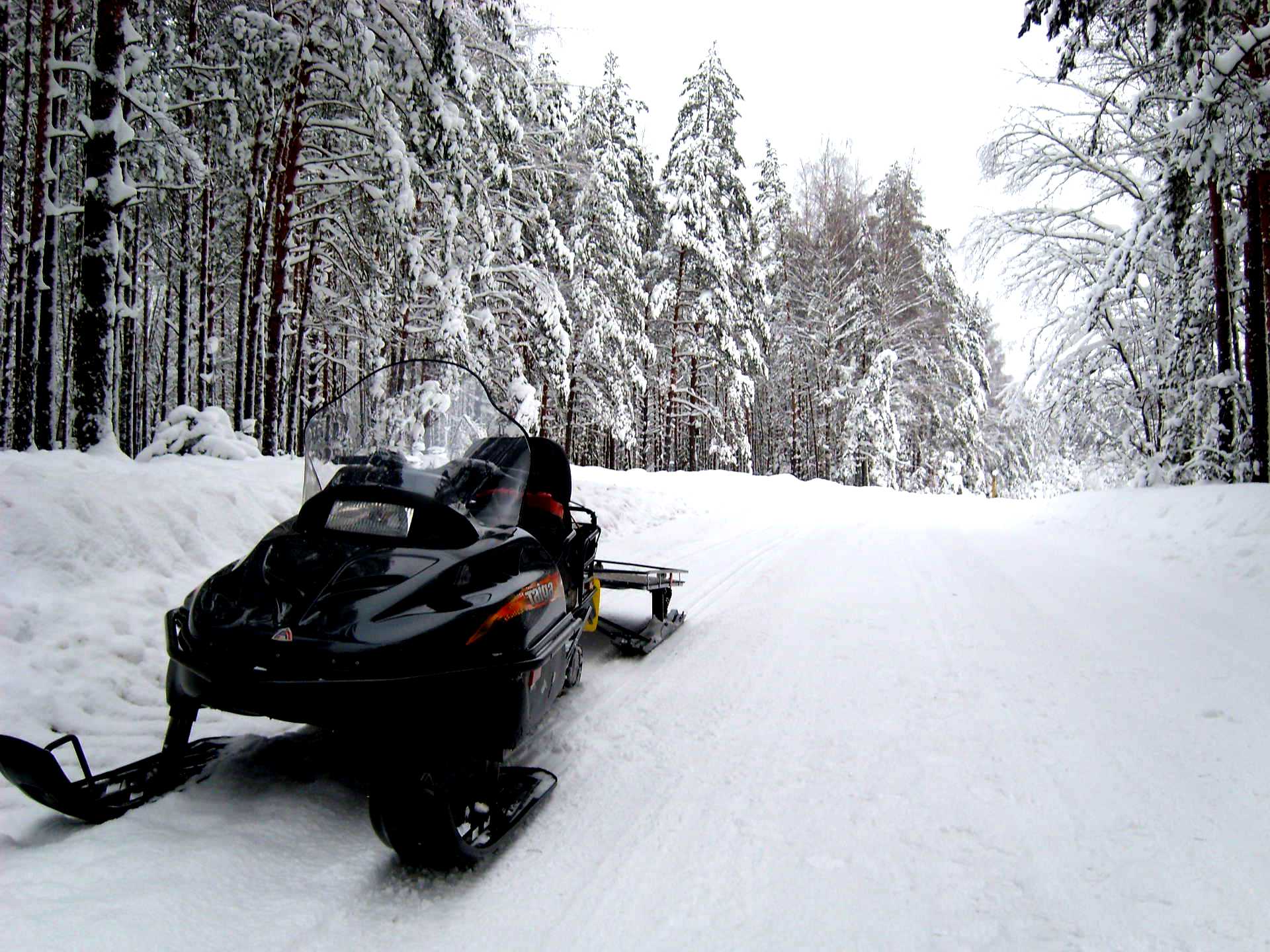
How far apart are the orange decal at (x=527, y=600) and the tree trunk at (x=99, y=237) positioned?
17.2ft

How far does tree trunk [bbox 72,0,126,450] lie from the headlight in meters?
4.72

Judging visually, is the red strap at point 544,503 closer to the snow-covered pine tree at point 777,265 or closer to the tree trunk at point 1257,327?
the tree trunk at point 1257,327

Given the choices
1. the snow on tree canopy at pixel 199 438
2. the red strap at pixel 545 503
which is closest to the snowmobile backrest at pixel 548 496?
the red strap at pixel 545 503

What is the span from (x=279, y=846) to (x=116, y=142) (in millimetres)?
6440

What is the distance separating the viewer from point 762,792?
257cm

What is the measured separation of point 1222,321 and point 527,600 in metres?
10.8

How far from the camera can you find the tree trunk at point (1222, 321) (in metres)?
8.57

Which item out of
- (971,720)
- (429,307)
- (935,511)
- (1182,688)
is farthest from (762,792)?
(935,511)

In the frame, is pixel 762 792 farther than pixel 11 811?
Yes

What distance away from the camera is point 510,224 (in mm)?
12914

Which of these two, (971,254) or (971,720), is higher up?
(971,254)

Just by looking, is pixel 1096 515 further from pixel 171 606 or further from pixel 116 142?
pixel 116 142

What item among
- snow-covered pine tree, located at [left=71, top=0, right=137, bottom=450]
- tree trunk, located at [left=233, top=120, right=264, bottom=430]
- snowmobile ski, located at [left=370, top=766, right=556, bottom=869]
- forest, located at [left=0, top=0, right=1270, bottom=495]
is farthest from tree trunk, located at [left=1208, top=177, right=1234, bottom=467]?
tree trunk, located at [left=233, top=120, right=264, bottom=430]

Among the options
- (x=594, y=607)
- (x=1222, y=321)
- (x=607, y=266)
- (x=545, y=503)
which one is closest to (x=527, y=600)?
(x=545, y=503)
